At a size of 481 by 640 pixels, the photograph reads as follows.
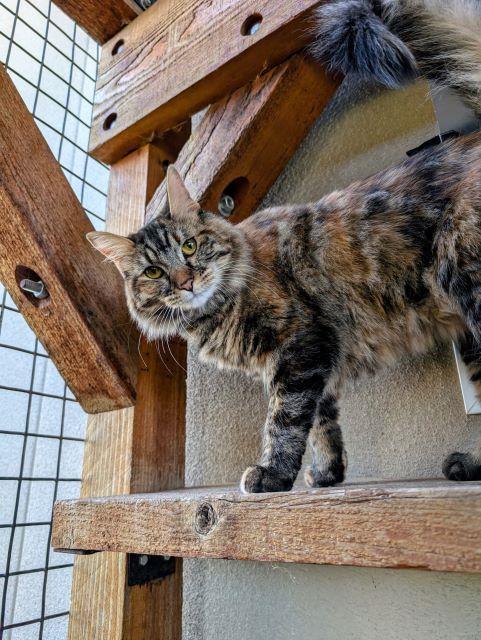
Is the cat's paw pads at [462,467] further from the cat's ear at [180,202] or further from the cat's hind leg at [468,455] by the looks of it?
the cat's ear at [180,202]

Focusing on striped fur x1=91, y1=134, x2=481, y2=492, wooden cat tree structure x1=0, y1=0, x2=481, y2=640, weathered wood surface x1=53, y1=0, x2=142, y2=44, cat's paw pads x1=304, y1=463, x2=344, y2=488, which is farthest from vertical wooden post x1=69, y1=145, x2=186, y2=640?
weathered wood surface x1=53, y1=0, x2=142, y2=44

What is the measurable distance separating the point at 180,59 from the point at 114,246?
534mm

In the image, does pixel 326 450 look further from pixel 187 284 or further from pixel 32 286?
pixel 32 286

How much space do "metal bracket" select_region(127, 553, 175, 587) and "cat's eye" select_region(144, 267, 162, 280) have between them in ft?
1.94

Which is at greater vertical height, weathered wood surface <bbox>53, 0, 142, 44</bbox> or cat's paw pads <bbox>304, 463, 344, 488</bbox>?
weathered wood surface <bbox>53, 0, 142, 44</bbox>

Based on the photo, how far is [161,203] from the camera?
50.1 inches

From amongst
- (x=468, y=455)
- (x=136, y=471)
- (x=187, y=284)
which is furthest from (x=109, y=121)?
(x=468, y=455)

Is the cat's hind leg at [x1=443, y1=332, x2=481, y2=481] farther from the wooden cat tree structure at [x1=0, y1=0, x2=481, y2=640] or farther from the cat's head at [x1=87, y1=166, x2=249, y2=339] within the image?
the cat's head at [x1=87, y1=166, x2=249, y2=339]

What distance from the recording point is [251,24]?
117cm

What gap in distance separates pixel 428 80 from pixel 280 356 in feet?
2.36

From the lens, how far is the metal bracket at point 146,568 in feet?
3.18

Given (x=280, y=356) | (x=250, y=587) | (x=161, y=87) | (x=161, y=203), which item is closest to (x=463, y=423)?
(x=280, y=356)

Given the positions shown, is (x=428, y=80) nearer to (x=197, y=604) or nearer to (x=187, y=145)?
(x=187, y=145)

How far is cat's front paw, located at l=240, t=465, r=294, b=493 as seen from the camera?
81 centimetres
